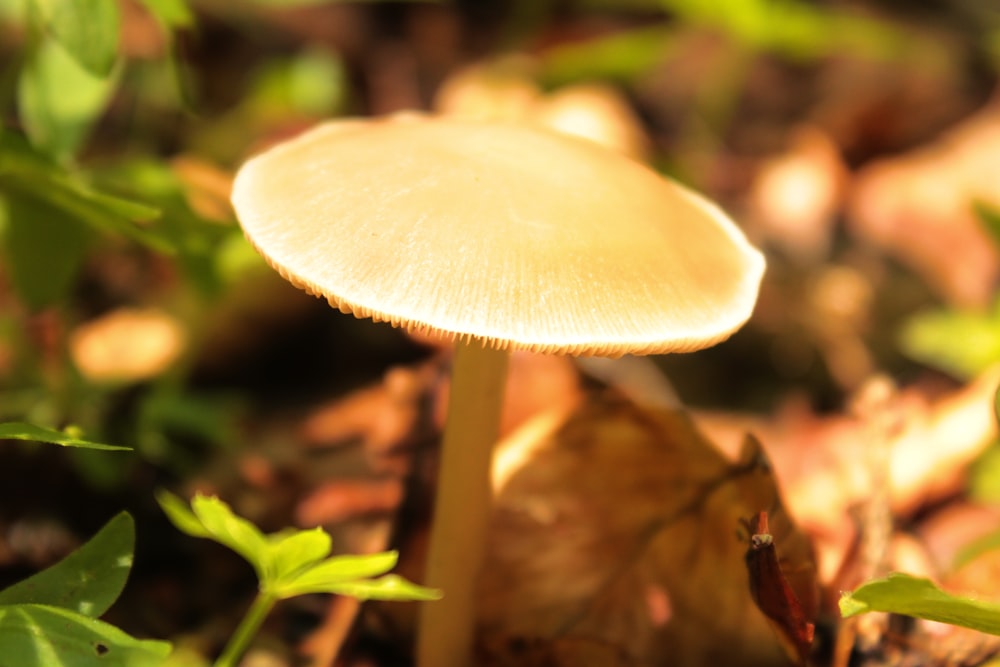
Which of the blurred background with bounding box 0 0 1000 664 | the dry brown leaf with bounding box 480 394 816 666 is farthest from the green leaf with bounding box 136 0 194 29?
the dry brown leaf with bounding box 480 394 816 666

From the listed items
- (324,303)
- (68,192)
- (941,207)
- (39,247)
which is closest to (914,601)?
(68,192)

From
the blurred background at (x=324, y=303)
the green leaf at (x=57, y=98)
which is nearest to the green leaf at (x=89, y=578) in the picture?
the blurred background at (x=324, y=303)

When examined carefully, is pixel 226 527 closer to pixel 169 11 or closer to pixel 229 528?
pixel 229 528

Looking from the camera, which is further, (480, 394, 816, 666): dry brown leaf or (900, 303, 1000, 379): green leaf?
(900, 303, 1000, 379): green leaf

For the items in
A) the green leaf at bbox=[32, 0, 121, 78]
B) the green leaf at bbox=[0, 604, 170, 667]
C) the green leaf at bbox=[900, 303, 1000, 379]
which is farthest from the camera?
the green leaf at bbox=[900, 303, 1000, 379]

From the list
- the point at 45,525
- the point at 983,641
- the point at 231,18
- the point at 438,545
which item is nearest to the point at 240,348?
the point at 45,525

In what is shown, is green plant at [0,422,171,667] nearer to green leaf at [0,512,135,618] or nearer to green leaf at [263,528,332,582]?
green leaf at [0,512,135,618]

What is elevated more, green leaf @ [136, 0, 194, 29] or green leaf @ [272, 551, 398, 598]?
green leaf @ [136, 0, 194, 29]

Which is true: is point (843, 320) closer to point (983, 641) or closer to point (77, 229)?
point (983, 641)
